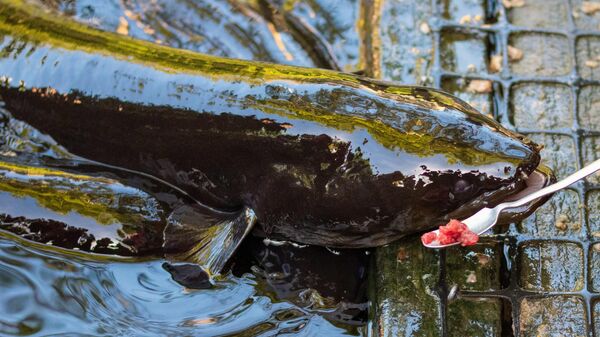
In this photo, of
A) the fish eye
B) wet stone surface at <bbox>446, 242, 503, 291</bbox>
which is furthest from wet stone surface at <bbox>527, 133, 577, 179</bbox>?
the fish eye

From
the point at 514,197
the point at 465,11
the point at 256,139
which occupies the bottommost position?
the point at 514,197

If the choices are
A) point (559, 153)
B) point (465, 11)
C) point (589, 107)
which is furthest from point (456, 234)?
point (465, 11)

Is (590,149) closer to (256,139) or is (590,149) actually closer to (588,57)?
(588,57)

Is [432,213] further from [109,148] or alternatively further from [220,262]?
[109,148]

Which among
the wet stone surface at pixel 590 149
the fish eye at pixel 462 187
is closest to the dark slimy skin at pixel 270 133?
the fish eye at pixel 462 187

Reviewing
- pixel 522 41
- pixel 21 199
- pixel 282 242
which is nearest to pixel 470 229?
pixel 282 242

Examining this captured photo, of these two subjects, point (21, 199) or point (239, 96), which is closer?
point (239, 96)

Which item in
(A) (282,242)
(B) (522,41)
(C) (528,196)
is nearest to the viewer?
(C) (528,196)
